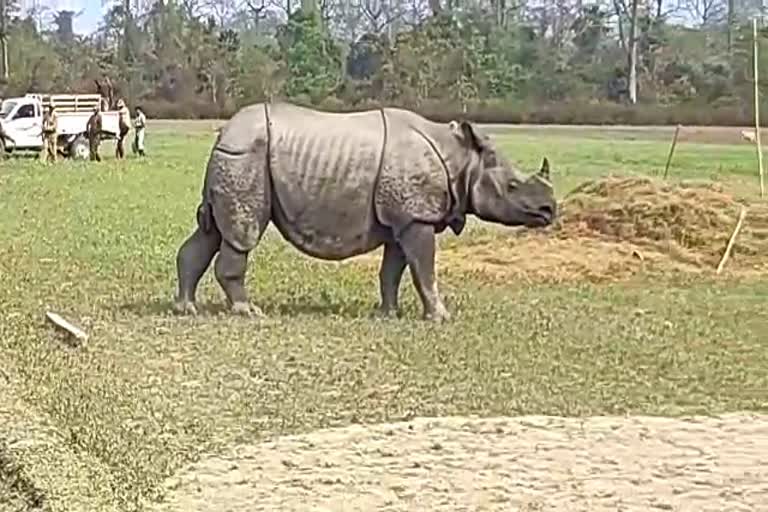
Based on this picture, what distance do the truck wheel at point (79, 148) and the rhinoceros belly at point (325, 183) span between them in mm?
26696

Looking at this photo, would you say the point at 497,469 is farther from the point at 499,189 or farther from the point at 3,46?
the point at 3,46

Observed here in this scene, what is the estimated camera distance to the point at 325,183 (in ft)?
41.2

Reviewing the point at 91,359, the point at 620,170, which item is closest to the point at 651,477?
the point at 91,359

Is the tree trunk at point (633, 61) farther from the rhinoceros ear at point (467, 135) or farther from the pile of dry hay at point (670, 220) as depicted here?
the rhinoceros ear at point (467, 135)

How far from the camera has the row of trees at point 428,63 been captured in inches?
2419

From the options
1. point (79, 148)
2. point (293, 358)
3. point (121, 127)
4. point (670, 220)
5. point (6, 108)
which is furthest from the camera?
point (6, 108)

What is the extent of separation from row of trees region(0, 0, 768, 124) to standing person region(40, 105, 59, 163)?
21.6 m

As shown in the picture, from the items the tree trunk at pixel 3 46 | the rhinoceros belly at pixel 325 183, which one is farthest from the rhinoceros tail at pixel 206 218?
the tree trunk at pixel 3 46

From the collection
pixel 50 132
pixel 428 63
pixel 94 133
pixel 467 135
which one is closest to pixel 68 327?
pixel 467 135

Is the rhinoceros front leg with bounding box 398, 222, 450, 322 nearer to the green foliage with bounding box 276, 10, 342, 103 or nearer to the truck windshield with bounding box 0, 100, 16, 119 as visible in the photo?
the truck windshield with bounding box 0, 100, 16, 119

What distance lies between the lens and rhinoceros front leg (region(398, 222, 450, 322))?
12523mm

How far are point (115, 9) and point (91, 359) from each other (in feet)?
230

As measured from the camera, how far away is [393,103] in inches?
2403

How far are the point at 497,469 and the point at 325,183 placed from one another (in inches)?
200
